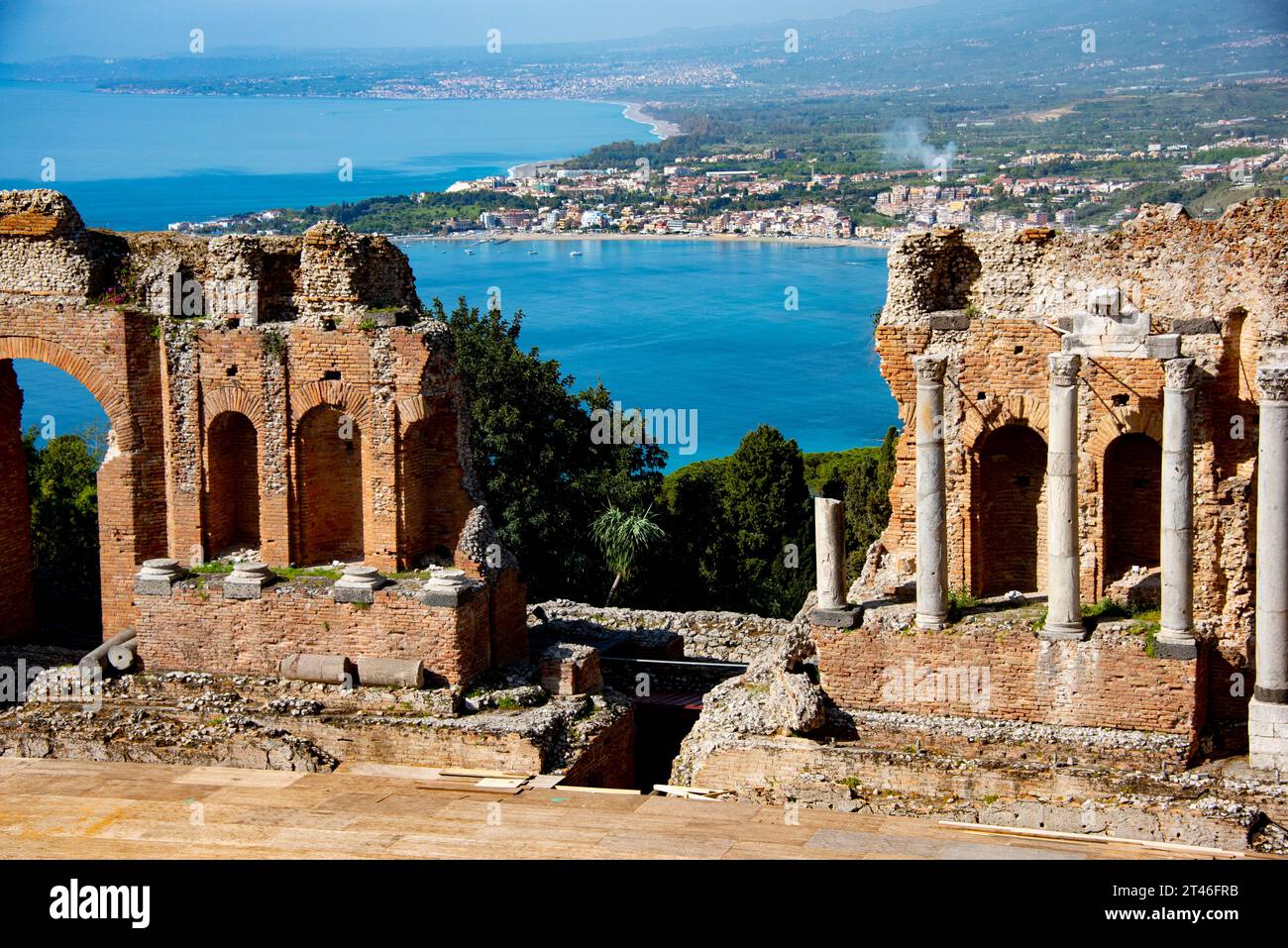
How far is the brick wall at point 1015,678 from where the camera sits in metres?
15.8

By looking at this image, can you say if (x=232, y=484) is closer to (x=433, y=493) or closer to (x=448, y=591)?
(x=433, y=493)

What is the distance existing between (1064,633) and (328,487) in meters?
9.24

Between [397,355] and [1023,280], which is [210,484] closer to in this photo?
[397,355]

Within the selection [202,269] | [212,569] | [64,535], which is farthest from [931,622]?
[64,535]

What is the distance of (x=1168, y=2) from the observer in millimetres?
157125

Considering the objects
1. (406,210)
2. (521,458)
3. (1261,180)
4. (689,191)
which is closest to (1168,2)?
(689,191)

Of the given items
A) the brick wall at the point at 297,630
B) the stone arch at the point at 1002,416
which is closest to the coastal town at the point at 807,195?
the stone arch at the point at 1002,416

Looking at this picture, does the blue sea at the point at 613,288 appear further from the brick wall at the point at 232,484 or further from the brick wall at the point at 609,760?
the brick wall at the point at 609,760

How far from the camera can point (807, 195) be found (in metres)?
118

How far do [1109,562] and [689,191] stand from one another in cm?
11953

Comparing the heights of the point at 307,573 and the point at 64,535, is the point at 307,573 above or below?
above

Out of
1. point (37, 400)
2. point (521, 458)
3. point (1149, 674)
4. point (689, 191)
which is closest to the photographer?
point (1149, 674)

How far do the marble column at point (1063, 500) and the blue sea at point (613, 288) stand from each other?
48721mm

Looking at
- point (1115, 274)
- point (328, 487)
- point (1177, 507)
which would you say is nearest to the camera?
point (1177, 507)
